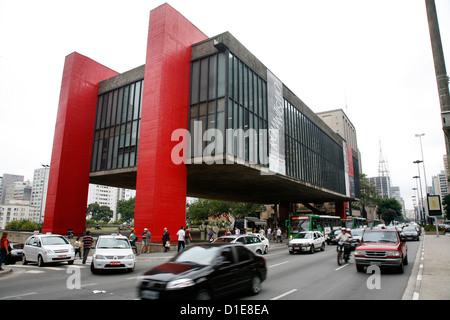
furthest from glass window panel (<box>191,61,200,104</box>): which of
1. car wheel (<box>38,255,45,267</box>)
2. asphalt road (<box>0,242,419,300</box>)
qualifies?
asphalt road (<box>0,242,419,300</box>)

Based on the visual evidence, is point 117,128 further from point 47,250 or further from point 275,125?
point 47,250

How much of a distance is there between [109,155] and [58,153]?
4.96 meters

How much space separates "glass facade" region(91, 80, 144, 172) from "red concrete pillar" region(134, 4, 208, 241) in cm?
528

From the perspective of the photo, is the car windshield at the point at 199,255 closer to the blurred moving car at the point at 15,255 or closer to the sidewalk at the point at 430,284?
the sidewalk at the point at 430,284

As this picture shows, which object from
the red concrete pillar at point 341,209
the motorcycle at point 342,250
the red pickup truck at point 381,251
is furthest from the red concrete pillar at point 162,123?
the red concrete pillar at point 341,209

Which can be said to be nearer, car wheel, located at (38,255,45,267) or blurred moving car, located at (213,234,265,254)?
car wheel, located at (38,255,45,267)

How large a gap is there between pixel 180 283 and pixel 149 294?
780mm

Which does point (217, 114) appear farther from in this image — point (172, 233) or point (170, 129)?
point (172, 233)

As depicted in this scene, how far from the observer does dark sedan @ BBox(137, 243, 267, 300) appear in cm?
603

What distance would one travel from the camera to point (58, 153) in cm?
2948

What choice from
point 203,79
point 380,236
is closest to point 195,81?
point 203,79

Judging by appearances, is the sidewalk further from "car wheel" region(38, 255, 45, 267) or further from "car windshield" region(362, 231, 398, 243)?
"car wheel" region(38, 255, 45, 267)

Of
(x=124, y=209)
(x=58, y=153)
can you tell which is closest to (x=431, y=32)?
(x=58, y=153)
